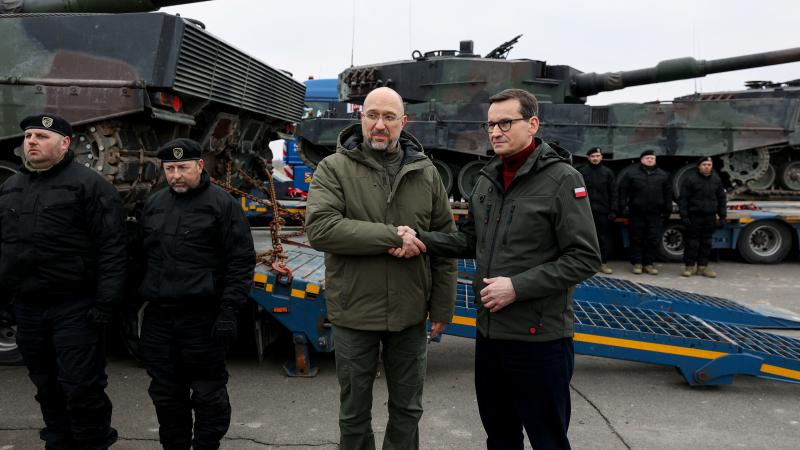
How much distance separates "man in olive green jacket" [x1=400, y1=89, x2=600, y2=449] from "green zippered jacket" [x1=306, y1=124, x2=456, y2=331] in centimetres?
18

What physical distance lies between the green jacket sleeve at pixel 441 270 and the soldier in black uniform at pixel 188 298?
3.17 ft

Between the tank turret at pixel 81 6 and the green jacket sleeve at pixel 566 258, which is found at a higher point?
the tank turret at pixel 81 6

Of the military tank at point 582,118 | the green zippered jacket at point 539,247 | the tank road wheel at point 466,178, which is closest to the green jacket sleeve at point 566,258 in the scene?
the green zippered jacket at point 539,247

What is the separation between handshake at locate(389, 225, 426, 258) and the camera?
2.53m

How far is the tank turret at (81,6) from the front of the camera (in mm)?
5898

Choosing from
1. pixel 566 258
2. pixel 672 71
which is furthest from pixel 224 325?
pixel 672 71

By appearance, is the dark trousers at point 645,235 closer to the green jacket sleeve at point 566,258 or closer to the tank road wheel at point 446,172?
the tank road wheel at point 446,172

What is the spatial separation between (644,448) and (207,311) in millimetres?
2443

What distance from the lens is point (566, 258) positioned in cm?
237

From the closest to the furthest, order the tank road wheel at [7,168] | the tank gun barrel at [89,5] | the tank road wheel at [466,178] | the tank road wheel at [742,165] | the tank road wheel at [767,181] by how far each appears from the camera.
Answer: the tank road wheel at [7,168] < the tank gun barrel at [89,5] < the tank road wheel at [466,178] < the tank road wheel at [742,165] < the tank road wheel at [767,181]

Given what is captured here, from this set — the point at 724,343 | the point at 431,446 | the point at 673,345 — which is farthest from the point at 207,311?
the point at 724,343

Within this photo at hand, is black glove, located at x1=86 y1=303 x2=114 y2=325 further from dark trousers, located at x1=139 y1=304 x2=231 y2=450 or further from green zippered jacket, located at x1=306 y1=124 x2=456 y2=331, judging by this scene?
green zippered jacket, located at x1=306 y1=124 x2=456 y2=331

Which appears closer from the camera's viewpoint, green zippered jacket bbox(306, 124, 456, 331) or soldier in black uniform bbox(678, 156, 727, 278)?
green zippered jacket bbox(306, 124, 456, 331)

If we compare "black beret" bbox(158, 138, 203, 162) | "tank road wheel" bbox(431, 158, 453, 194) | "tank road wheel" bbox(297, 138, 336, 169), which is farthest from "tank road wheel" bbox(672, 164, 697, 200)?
"black beret" bbox(158, 138, 203, 162)
